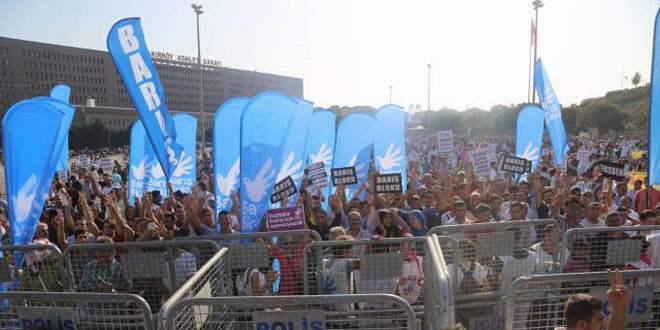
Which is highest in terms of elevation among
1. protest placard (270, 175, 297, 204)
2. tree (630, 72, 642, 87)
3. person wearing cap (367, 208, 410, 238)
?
tree (630, 72, 642, 87)

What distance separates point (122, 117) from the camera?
10712 cm

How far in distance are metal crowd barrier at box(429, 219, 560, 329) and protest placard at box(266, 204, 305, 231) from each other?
6.19ft

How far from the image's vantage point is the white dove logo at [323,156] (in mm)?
11477

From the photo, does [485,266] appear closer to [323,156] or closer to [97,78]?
[323,156]

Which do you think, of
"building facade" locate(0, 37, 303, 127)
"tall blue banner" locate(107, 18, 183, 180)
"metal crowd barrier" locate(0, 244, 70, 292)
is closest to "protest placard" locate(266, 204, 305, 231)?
"tall blue banner" locate(107, 18, 183, 180)

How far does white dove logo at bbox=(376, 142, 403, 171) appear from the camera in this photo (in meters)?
10.7

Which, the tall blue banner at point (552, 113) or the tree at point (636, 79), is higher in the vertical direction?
the tree at point (636, 79)

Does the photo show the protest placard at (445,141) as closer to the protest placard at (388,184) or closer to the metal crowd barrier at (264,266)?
the protest placard at (388,184)

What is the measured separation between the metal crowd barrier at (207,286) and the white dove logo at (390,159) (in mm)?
6929

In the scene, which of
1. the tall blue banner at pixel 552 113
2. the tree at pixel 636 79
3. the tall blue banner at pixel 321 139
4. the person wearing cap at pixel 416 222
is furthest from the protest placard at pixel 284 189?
the tree at pixel 636 79

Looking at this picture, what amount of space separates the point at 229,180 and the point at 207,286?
3.85m

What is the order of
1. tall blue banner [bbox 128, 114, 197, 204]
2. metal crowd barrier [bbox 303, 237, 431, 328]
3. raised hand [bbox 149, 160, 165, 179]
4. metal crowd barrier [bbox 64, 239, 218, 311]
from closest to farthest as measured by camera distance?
metal crowd barrier [bbox 303, 237, 431, 328], metal crowd barrier [bbox 64, 239, 218, 311], tall blue banner [bbox 128, 114, 197, 204], raised hand [bbox 149, 160, 165, 179]

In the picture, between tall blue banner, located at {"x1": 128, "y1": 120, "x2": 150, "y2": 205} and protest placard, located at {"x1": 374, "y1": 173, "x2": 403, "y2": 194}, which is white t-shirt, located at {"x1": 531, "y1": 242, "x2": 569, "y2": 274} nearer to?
protest placard, located at {"x1": 374, "y1": 173, "x2": 403, "y2": 194}

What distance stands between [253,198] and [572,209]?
437 centimetres
